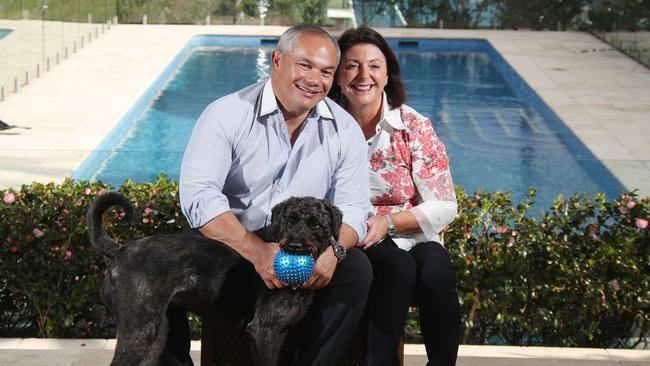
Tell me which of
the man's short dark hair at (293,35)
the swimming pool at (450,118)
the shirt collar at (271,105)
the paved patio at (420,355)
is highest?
the man's short dark hair at (293,35)

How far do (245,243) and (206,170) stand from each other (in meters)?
0.29

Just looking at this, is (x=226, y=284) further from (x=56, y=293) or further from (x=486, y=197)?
(x=486, y=197)

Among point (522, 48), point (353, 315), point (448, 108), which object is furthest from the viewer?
point (522, 48)

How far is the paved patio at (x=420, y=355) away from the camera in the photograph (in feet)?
12.7

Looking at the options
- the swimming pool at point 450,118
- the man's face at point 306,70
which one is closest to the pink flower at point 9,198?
the man's face at point 306,70

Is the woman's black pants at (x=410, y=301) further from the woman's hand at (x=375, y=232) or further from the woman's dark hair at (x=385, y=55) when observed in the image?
the woman's dark hair at (x=385, y=55)

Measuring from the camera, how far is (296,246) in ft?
9.30

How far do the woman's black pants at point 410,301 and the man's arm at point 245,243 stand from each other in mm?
485

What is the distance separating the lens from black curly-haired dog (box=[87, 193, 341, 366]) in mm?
2883

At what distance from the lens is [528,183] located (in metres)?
9.21

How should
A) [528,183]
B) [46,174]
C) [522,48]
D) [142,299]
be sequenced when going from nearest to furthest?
[142,299], [46,174], [528,183], [522,48]

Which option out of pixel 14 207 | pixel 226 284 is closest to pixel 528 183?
pixel 14 207

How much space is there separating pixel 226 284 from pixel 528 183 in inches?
261

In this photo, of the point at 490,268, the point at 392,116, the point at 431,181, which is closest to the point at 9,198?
the point at 392,116
